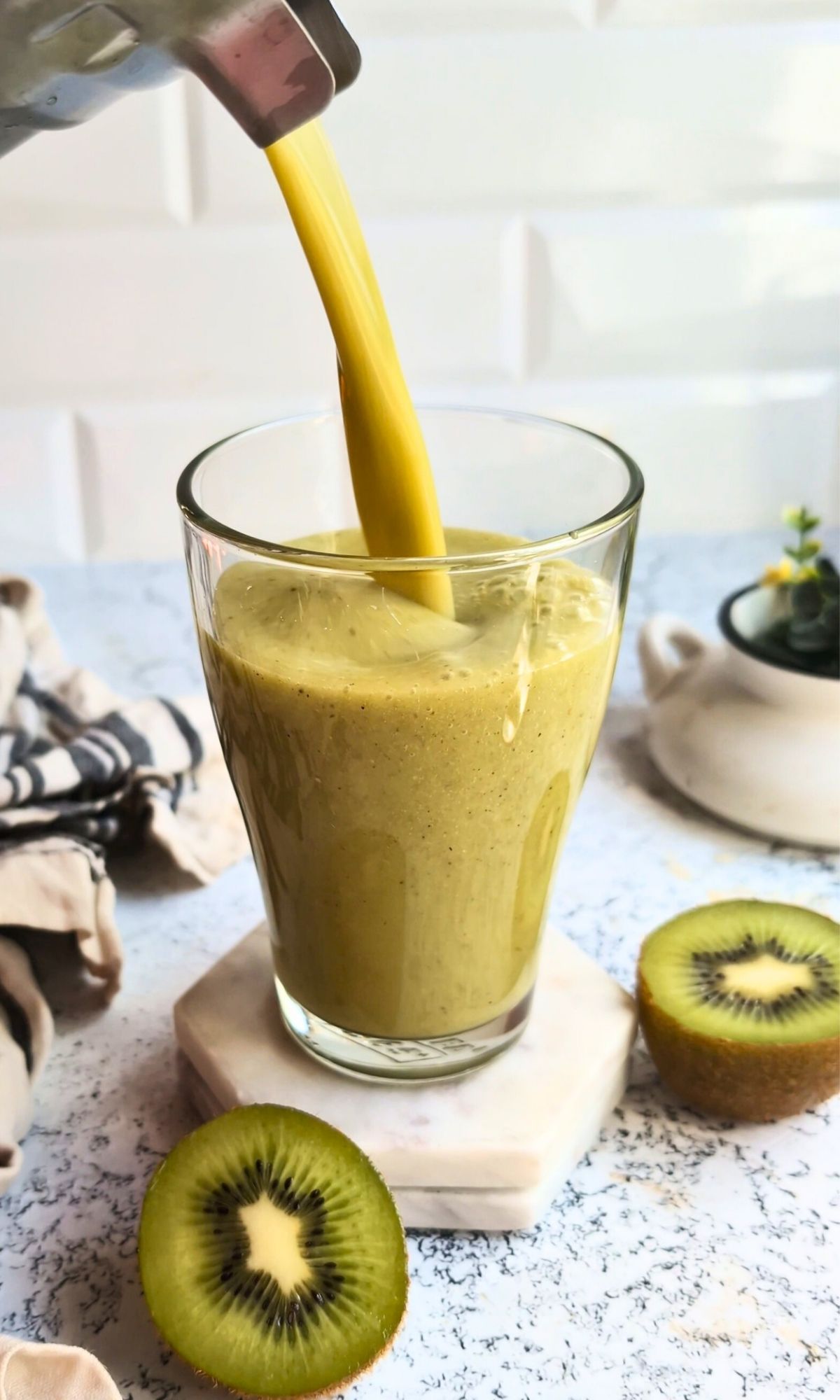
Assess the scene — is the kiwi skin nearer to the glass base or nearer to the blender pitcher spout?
the glass base

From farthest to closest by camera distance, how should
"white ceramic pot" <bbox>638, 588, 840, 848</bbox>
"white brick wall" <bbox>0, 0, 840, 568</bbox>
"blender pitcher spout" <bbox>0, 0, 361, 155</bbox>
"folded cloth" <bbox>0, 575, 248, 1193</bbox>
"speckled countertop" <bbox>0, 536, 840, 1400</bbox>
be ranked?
"white brick wall" <bbox>0, 0, 840, 568</bbox> < "white ceramic pot" <bbox>638, 588, 840, 848</bbox> < "folded cloth" <bbox>0, 575, 248, 1193</bbox> < "speckled countertop" <bbox>0, 536, 840, 1400</bbox> < "blender pitcher spout" <bbox>0, 0, 361, 155</bbox>

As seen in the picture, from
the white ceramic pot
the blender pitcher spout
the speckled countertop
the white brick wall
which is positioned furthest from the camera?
the white brick wall

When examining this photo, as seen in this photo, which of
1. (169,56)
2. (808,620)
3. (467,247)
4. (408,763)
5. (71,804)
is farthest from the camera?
(467,247)

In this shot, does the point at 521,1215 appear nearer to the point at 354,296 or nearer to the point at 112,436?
the point at 354,296

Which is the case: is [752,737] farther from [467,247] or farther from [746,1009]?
[467,247]

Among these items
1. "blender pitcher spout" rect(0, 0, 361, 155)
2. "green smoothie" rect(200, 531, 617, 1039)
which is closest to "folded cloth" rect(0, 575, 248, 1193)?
"green smoothie" rect(200, 531, 617, 1039)

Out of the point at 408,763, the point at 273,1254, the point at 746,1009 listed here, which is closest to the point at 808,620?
the point at 746,1009
